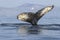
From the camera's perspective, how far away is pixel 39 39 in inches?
745

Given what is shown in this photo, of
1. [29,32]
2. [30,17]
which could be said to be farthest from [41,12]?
[29,32]

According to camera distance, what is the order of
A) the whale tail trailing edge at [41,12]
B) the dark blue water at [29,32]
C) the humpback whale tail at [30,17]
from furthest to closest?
the whale tail trailing edge at [41,12], the humpback whale tail at [30,17], the dark blue water at [29,32]

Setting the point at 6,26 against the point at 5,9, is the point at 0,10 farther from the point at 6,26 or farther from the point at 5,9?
the point at 6,26

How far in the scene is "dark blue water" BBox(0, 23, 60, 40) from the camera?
63.6 ft

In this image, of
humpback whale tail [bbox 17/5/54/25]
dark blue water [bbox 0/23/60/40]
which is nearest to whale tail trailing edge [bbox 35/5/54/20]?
humpback whale tail [bbox 17/5/54/25]

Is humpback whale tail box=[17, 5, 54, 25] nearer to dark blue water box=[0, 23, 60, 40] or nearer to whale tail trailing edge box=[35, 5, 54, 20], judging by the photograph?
whale tail trailing edge box=[35, 5, 54, 20]

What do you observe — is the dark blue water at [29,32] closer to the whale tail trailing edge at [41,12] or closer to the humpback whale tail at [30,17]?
the humpback whale tail at [30,17]

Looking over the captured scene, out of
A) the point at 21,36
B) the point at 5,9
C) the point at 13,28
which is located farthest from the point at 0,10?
the point at 21,36

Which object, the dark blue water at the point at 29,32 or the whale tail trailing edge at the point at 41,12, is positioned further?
the whale tail trailing edge at the point at 41,12

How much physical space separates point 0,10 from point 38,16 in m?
10.0

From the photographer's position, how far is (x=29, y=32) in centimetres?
2102

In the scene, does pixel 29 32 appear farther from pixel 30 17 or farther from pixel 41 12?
pixel 41 12

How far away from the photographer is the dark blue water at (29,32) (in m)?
19.4

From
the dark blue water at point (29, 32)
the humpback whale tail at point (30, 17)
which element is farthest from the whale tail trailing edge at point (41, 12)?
the dark blue water at point (29, 32)
